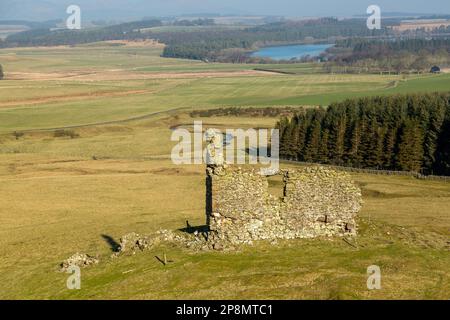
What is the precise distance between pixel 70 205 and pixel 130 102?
108m

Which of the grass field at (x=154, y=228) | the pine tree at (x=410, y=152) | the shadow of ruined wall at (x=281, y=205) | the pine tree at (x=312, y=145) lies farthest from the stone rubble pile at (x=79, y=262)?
the pine tree at (x=312, y=145)

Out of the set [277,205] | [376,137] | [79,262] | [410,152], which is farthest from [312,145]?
[79,262]

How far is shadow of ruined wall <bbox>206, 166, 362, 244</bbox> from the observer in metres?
30.6

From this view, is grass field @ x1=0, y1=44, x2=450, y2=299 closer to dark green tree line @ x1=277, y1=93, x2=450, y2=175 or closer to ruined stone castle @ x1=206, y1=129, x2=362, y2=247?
ruined stone castle @ x1=206, y1=129, x2=362, y2=247

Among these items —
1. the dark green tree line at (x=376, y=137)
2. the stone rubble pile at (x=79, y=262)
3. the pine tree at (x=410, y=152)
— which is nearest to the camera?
the stone rubble pile at (x=79, y=262)

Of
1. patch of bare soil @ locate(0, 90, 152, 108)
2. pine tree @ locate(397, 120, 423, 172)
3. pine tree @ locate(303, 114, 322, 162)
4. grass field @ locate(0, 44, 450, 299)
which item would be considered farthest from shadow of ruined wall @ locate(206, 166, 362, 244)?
patch of bare soil @ locate(0, 90, 152, 108)

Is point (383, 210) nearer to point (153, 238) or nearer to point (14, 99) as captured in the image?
point (153, 238)

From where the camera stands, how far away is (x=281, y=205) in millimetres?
31906

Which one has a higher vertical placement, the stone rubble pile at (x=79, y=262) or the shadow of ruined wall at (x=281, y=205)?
the shadow of ruined wall at (x=281, y=205)

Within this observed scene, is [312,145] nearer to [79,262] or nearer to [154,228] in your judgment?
[154,228]

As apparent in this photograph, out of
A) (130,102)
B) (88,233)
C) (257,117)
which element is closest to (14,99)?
(130,102)

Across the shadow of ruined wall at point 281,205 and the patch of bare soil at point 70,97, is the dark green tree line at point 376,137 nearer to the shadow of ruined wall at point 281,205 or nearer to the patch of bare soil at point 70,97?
the shadow of ruined wall at point 281,205

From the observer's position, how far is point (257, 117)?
442 ft

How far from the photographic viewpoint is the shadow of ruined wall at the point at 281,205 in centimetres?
3056
